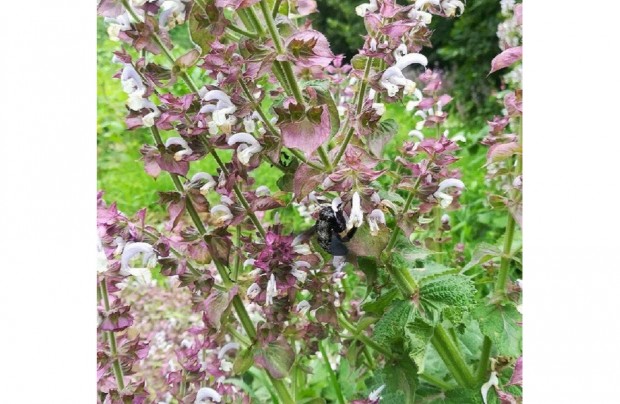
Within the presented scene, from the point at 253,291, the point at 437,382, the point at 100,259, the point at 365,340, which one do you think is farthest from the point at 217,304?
the point at 437,382

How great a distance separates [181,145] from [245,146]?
8cm

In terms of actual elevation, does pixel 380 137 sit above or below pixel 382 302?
above

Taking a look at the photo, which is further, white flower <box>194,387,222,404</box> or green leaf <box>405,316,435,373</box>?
white flower <box>194,387,222,404</box>

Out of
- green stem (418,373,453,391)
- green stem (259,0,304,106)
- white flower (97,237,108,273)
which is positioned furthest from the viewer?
green stem (418,373,453,391)

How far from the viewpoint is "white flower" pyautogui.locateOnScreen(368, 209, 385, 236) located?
72 cm

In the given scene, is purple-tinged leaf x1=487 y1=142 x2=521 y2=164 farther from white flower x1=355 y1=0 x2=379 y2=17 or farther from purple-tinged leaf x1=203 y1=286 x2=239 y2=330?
purple-tinged leaf x1=203 y1=286 x2=239 y2=330

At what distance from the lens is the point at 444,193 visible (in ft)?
2.76

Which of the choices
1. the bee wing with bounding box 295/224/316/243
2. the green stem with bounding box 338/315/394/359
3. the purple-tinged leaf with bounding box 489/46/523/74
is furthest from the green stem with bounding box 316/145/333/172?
the green stem with bounding box 338/315/394/359

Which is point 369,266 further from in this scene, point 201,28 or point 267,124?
point 201,28

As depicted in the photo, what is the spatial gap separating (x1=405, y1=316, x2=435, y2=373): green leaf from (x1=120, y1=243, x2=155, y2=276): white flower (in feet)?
1.06

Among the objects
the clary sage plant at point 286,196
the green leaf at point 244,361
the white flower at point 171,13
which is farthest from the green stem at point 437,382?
the white flower at point 171,13

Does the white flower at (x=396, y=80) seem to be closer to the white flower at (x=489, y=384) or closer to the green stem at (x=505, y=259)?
the green stem at (x=505, y=259)

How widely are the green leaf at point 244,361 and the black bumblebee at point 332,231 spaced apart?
211 millimetres

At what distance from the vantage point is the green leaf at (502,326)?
83cm
